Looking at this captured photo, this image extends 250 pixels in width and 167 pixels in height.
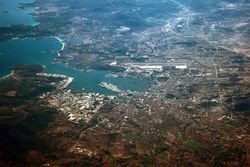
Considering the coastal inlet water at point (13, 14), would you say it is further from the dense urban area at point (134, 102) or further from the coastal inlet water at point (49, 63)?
the coastal inlet water at point (49, 63)

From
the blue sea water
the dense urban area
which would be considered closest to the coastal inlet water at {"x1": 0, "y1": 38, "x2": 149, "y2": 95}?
the blue sea water

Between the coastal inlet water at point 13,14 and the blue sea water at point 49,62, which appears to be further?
the coastal inlet water at point 13,14

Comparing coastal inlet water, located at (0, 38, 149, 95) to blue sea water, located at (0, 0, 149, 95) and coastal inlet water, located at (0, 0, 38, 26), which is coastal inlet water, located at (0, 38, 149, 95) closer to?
blue sea water, located at (0, 0, 149, 95)

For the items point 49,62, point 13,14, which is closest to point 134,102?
point 49,62

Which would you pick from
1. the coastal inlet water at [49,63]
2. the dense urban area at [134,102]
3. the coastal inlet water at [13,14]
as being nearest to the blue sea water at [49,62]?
the coastal inlet water at [49,63]

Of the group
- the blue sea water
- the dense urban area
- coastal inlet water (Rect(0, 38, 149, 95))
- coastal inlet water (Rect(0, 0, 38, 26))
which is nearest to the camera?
the dense urban area
